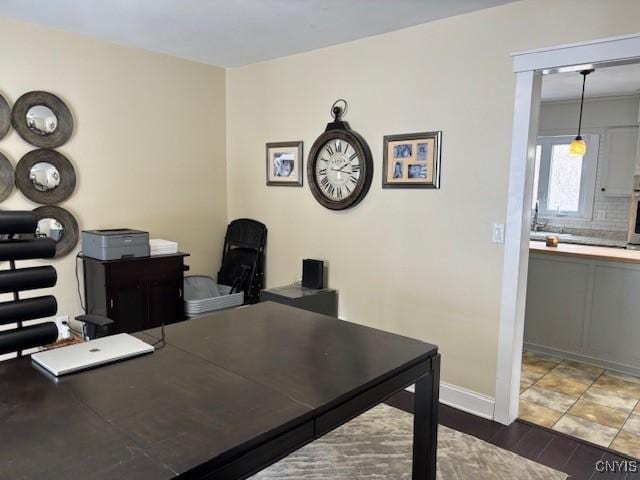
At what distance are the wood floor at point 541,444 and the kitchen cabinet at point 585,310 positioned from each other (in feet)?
4.21

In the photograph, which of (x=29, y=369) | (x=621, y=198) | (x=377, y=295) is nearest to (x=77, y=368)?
(x=29, y=369)

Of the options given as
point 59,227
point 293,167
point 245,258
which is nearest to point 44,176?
point 59,227

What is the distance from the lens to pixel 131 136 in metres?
3.74

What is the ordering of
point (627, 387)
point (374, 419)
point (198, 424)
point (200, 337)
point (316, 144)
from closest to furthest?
point (198, 424), point (200, 337), point (374, 419), point (627, 387), point (316, 144)

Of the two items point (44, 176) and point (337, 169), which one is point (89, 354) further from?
point (337, 169)

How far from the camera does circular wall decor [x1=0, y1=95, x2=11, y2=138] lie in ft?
10.0

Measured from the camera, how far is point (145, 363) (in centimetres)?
168

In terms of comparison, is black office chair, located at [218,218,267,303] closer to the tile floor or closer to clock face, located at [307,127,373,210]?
clock face, located at [307,127,373,210]

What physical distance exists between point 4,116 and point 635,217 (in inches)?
245

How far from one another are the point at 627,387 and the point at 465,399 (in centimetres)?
131

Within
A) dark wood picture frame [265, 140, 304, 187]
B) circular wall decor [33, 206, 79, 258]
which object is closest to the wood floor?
dark wood picture frame [265, 140, 304, 187]

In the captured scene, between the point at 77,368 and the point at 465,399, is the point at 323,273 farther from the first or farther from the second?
the point at 77,368

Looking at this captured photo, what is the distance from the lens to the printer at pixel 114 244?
3215 mm

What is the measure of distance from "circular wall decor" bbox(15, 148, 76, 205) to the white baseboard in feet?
9.18
